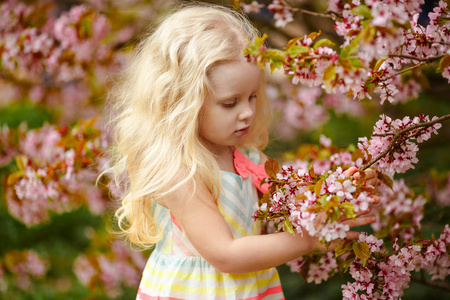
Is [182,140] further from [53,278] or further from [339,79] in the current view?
[53,278]

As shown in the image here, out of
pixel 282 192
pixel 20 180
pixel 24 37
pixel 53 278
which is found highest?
pixel 282 192

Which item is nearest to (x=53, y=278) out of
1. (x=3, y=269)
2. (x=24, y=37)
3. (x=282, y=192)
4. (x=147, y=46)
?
(x=3, y=269)

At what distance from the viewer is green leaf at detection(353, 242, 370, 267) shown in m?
1.24

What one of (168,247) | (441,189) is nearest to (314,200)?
(168,247)

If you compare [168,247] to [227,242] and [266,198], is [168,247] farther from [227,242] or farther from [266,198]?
[266,198]

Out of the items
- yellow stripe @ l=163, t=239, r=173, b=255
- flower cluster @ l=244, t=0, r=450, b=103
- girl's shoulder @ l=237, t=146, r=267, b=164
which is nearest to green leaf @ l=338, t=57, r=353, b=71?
flower cluster @ l=244, t=0, r=450, b=103

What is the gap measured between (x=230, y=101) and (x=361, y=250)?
547 millimetres

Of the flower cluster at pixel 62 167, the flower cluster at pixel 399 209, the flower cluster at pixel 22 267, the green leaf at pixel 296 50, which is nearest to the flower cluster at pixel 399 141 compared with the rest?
the green leaf at pixel 296 50

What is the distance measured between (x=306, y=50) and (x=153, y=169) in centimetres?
60

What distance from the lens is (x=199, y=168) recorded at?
1.40 metres

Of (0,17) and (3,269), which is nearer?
(0,17)

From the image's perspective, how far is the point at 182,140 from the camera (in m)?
1.41

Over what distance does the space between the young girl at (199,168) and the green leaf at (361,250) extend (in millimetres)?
81

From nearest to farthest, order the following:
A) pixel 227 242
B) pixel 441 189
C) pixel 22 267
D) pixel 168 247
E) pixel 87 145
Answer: pixel 227 242
pixel 168 247
pixel 87 145
pixel 441 189
pixel 22 267
